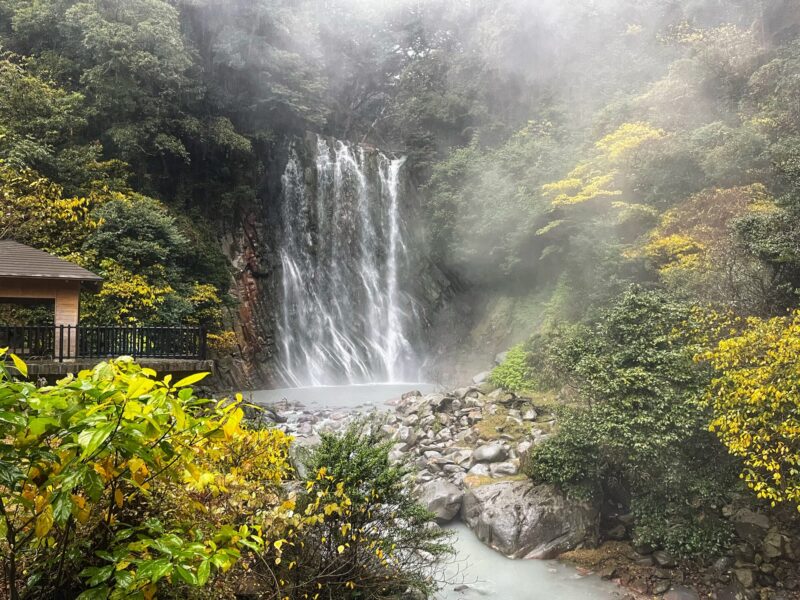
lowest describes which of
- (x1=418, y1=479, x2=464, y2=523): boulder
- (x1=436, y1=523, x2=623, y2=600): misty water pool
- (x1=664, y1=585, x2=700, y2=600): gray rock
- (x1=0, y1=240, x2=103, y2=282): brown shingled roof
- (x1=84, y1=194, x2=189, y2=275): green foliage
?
(x1=436, y1=523, x2=623, y2=600): misty water pool

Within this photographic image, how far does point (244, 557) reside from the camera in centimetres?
405

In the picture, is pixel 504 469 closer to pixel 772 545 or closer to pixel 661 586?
pixel 661 586

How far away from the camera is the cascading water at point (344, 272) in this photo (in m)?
21.8

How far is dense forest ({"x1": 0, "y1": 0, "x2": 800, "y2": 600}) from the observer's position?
2352mm

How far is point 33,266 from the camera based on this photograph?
1007cm

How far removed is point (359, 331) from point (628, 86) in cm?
1617

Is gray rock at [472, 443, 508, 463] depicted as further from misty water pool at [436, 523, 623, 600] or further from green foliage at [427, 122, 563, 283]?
green foliage at [427, 122, 563, 283]

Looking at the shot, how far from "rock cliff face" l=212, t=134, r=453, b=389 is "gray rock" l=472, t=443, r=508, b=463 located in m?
11.7

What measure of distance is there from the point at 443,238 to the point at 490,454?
14651 millimetres

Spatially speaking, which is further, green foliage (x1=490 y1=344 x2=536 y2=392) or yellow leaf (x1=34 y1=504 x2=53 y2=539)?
green foliage (x1=490 y1=344 x2=536 y2=392)

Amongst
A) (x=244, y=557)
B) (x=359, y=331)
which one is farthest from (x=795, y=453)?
(x=359, y=331)

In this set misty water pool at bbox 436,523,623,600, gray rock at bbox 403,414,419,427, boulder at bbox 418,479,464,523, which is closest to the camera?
misty water pool at bbox 436,523,623,600

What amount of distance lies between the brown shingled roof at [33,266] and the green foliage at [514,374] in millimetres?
10736

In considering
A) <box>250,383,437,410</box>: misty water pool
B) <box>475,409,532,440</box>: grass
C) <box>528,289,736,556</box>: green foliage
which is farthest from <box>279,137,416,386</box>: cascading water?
<box>528,289,736,556</box>: green foliage
